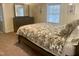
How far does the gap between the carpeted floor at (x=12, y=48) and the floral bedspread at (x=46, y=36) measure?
19 cm

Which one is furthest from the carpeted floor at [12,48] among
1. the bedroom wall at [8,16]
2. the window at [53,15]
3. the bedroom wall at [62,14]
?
the window at [53,15]

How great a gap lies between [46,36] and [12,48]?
0.72 metres

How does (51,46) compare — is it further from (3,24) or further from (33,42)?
(3,24)

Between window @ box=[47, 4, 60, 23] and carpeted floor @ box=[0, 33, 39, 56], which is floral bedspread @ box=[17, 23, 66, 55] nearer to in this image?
window @ box=[47, 4, 60, 23]

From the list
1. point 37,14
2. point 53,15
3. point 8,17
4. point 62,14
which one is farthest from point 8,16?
point 62,14

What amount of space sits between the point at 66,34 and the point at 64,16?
1.09ft

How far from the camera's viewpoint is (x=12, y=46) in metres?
1.98

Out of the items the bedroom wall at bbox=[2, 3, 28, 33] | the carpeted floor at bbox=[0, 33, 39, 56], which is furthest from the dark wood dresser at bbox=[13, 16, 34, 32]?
the carpeted floor at bbox=[0, 33, 39, 56]

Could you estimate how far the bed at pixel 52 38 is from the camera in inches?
58.3

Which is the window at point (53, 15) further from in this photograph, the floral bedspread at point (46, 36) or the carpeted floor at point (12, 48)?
the carpeted floor at point (12, 48)

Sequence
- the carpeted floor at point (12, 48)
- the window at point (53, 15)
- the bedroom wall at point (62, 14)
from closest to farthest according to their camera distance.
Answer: the bedroom wall at point (62, 14)
the window at point (53, 15)
the carpeted floor at point (12, 48)

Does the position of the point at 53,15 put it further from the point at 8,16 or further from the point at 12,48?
the point at 12,48

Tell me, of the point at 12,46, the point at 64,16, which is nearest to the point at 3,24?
the point at 12,46

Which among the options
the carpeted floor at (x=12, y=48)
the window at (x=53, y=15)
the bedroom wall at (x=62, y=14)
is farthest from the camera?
the carpeted floor at (x=12, y=48)
